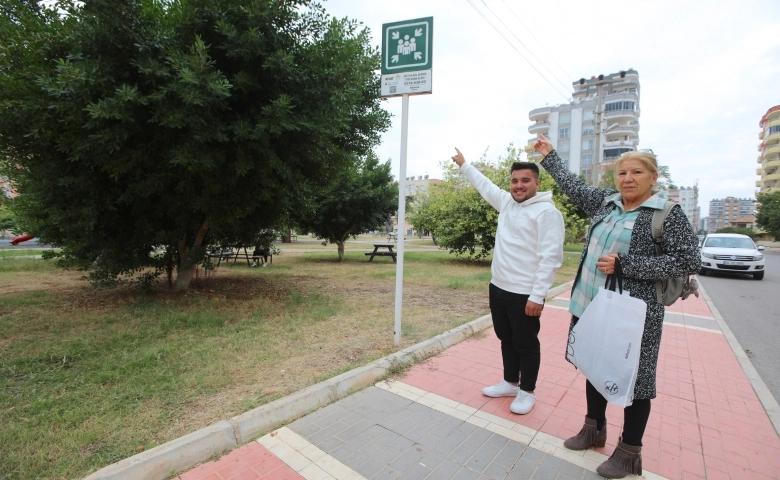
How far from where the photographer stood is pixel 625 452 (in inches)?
88.0

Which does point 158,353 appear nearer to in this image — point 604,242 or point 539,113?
point 604,242

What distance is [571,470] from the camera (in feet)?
7.66

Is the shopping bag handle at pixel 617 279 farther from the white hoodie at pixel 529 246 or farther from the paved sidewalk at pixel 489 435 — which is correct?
the paved sidewalk at pixel 489 435

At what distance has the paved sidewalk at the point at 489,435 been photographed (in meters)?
2.34

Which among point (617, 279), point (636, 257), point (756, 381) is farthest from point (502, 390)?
point (756, 381)

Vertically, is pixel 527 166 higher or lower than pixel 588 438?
higher

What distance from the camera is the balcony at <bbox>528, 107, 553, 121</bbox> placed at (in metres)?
64.2

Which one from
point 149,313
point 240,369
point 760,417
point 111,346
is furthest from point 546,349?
point 149,313

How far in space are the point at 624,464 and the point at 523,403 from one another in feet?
2.78

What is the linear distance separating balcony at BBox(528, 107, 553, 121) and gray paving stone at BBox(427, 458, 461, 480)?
70.8m

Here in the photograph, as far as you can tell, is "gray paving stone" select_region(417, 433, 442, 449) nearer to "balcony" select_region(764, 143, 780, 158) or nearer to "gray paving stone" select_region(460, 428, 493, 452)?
"gray paving stone" select_region(460, 428, 493, 452)

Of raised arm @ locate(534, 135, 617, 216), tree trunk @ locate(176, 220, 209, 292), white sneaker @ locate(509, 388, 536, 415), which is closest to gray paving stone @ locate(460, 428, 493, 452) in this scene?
white sneaker @ locate(509, 388, 536, 415)

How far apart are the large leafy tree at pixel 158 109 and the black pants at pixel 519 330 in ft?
11.1

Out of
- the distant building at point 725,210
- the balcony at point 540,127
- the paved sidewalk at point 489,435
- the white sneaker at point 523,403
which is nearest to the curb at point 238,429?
the paved sidewalk at point 489,435
